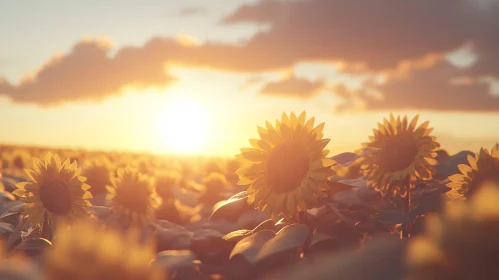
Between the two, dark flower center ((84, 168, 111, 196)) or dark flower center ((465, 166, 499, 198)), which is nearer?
dark flower center ((465, 166, 499, 198))

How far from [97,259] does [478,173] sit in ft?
12.1

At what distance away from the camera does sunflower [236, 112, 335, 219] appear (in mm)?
4039

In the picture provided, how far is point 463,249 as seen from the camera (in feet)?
6.11

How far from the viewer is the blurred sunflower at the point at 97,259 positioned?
1.86 metres

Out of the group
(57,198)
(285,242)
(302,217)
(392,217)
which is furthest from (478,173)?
(57,198)

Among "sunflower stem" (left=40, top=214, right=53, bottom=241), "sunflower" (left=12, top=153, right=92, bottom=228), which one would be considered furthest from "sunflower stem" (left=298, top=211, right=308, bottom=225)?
"sunflower stem" (left=40, top=214, right=53, bottom=241)

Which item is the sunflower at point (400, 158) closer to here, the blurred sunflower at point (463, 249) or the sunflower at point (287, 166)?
the sunflower at point (287, 166)

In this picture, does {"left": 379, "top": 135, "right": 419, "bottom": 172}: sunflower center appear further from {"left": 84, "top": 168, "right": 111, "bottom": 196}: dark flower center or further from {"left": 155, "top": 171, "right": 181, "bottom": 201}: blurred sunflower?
{"left": 84, "top": 168, "right": 111, "bottom": 196}: dark flower center

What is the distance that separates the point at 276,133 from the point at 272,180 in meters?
0.37

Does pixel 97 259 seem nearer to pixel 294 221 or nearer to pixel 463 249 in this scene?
pixel 463 249

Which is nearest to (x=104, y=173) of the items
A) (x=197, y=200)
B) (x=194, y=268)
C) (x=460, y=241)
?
(x=197, y=200)

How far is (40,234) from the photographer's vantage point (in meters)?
5.23

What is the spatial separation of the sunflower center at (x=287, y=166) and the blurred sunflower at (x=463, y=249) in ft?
7.37

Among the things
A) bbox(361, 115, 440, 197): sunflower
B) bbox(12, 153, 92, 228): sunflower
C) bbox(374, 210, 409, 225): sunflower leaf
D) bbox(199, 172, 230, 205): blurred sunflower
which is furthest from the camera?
bbox(199, 172, 230, 205): blurred sunflower
